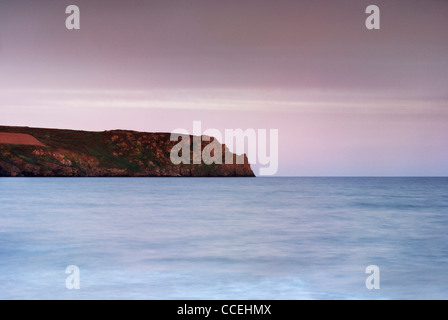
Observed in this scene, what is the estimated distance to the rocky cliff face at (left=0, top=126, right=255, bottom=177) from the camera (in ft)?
501

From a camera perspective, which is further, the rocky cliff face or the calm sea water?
the rocky cliff face

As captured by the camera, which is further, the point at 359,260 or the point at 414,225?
the point at 414,225

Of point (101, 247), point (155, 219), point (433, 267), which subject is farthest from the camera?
point (155, 219)

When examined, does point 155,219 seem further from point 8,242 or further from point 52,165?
point 52,165

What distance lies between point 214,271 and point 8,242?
7.59m

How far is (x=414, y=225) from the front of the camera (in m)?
22.9

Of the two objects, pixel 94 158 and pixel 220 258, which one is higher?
pixel 94 158

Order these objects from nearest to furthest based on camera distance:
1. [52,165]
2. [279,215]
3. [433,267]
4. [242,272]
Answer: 1. [242,272]
2. [433,267]
3. [279,215]
4. [52,165]

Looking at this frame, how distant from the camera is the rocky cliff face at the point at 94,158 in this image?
153 meters

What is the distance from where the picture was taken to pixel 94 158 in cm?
17775

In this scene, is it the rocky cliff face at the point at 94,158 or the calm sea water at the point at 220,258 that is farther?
the rocky cliff face at the point at 94,158

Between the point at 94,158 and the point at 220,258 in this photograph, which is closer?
the point at 220,258
